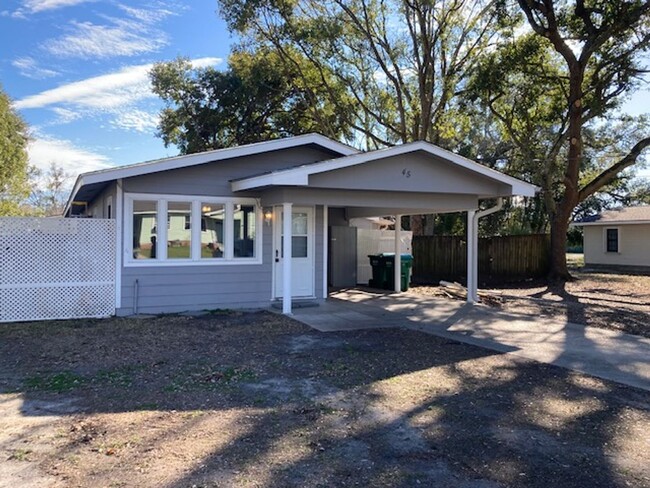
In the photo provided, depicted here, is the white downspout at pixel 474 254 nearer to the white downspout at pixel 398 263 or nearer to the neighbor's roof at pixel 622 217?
the white downspout at pixel 398 263

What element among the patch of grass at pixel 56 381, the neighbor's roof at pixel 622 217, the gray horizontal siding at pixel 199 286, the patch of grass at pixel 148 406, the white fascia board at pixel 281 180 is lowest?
the patch of grass at pixel 148 406

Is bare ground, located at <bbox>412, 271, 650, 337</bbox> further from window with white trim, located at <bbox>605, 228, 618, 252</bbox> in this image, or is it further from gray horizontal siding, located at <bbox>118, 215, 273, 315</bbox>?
window with white trim, located at <bbox>605, 228, 618, 252</bbox>

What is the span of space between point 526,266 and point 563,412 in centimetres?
1535

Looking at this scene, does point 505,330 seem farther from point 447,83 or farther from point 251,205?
point 447,83

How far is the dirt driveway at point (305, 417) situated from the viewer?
11.7 ft

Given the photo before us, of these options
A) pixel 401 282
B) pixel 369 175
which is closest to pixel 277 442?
pixel 369 175

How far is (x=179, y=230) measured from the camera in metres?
10.3

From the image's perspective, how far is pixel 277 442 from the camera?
4.07m

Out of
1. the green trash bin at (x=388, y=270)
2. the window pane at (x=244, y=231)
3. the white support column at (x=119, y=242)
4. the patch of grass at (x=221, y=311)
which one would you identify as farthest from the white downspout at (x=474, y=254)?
the white support column at (x=119, y=242)

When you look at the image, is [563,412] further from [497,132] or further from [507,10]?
[497,132]

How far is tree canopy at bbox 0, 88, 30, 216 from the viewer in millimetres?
22500

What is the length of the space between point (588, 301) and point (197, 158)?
11.1 meters

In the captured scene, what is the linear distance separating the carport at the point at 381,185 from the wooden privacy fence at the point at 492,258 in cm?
686

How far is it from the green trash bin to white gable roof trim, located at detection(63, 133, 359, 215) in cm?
438
